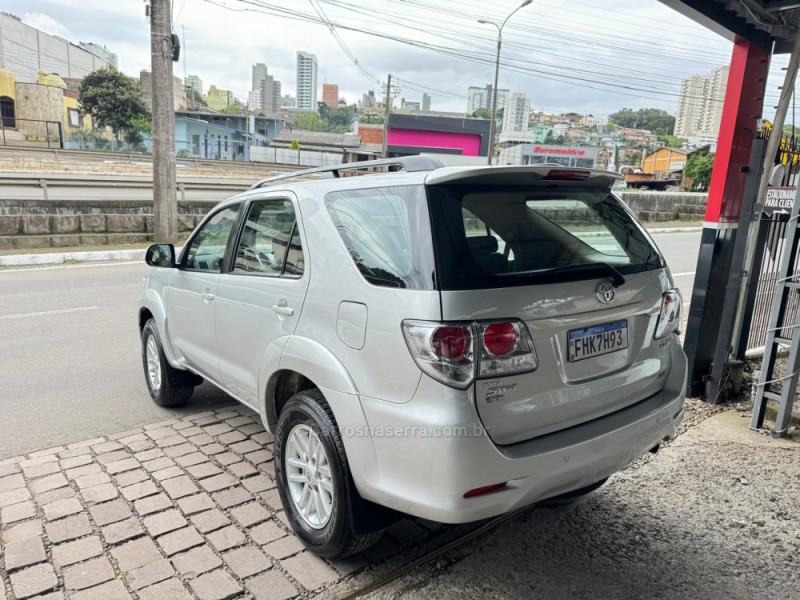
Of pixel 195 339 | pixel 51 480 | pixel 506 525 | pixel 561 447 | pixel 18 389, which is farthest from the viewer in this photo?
pixel 18 389

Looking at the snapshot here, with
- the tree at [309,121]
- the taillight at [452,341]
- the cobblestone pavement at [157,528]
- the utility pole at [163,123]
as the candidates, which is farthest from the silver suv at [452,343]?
the tree at [309,121]

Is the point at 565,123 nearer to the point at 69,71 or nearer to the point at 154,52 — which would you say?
the point at 69,71

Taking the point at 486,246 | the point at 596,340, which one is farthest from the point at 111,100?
the point at 596,340

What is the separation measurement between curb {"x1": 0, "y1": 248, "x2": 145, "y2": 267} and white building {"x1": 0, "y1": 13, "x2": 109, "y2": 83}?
2175 inches

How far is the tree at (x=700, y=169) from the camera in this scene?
44.5m

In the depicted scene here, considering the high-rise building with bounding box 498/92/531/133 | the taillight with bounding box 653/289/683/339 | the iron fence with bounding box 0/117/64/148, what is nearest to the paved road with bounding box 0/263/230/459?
the taillight with bounding box 653/289/683/339

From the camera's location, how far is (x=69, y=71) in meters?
73.6

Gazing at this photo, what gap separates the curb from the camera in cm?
1148

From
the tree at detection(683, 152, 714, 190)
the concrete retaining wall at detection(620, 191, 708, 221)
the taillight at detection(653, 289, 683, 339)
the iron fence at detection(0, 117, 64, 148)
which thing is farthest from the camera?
the tree at detection(683, 152, 714, 190)

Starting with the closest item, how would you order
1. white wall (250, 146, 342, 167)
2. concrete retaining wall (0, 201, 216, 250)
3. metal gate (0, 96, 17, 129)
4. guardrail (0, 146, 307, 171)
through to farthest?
concrete retaining wall (0, 201, 216, 250), guardrail (0, 146, 307, 171), metal gate (0, 96, 17, 129), white wall (250, 146, 342, 167)

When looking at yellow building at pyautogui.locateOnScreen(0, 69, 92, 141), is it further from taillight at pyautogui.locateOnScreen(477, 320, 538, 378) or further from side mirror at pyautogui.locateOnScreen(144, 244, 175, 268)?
taillight at pyautogui.locateOnScreen(477, 320, 538, 378)

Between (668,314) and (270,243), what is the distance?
2.19 metres

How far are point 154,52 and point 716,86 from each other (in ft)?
89.0

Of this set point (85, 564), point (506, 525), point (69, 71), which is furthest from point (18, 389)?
point (69, 71)
